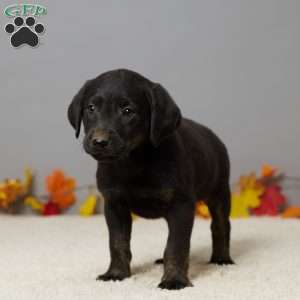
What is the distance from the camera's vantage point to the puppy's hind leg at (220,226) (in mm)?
2691

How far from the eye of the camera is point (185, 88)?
435 cm

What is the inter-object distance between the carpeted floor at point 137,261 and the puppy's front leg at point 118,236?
0.24ft

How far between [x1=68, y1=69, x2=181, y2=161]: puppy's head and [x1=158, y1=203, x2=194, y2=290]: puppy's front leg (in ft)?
0.87

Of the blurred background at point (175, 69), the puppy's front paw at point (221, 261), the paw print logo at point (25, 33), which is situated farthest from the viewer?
the paw print logo at point (25, 33)

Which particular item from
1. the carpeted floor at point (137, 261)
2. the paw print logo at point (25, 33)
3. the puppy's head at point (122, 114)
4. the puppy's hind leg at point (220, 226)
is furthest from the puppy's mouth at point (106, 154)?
the paw print logo at point (25, 33)

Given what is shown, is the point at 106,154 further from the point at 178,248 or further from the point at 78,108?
the point at 178,248

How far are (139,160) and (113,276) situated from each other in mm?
450

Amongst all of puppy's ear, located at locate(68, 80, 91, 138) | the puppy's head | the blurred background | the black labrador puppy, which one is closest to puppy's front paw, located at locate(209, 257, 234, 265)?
the black labrador puppy

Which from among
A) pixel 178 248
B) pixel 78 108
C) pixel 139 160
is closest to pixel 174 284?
pixel 178 248

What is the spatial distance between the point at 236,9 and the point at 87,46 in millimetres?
1075

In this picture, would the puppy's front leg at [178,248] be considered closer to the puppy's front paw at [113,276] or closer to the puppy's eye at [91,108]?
the puppy's front paw at [113,276]

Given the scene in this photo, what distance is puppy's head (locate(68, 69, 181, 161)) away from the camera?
6.70 feet

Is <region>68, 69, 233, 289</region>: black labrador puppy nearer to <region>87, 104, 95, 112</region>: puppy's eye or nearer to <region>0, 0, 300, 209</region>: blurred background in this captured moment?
<region>87, 104, 95, 112</region>: puppy's eye

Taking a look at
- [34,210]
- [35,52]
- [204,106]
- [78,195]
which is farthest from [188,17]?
[34,210]
